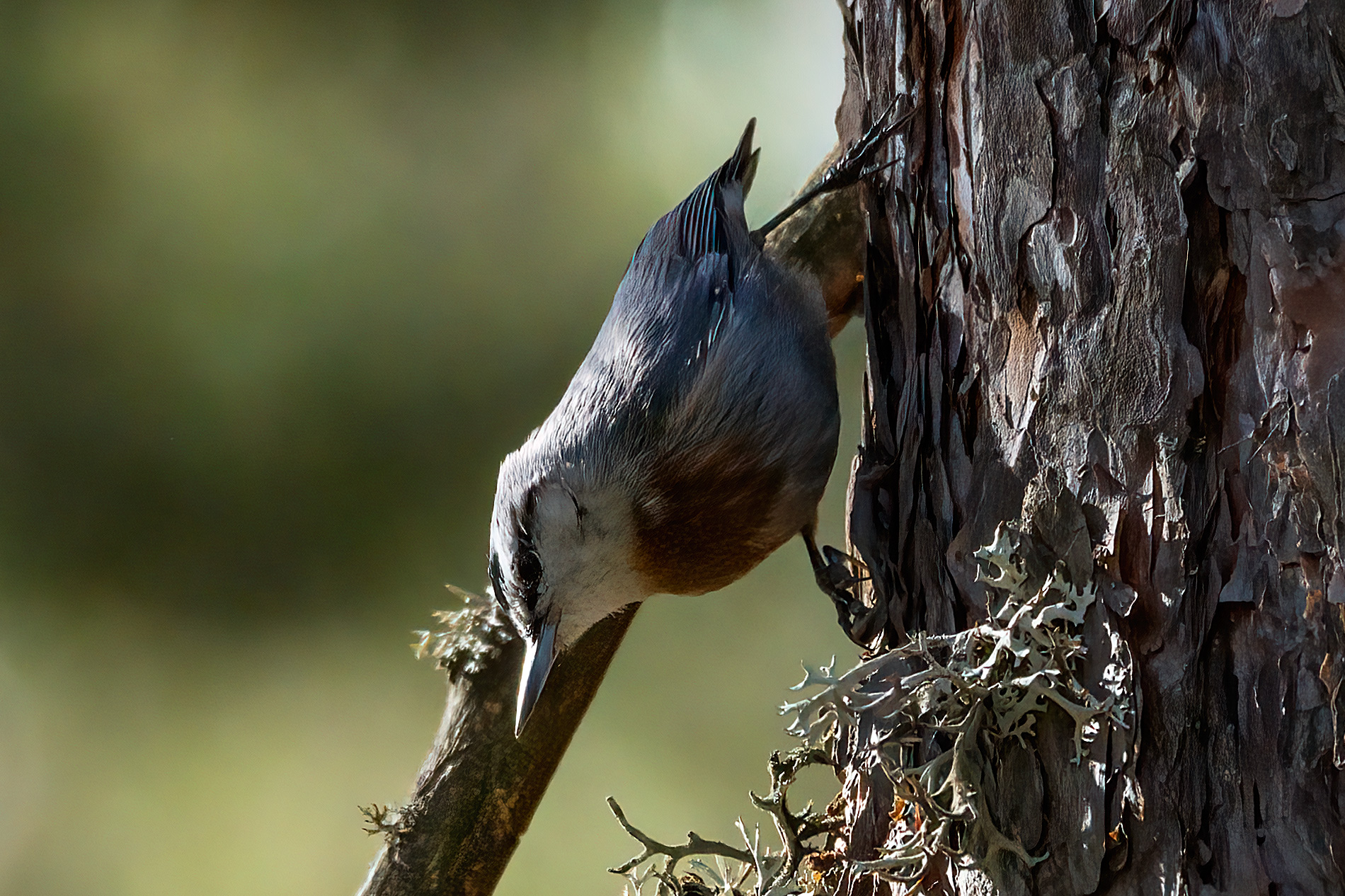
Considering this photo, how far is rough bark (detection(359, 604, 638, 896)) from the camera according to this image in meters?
1.56

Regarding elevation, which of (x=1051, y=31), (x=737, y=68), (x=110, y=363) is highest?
(x=737, y=68)

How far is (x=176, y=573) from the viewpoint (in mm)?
2316

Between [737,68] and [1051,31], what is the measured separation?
1586 millimetres

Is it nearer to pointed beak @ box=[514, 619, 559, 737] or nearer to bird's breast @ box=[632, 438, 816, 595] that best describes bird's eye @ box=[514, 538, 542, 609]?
pointed beak @ box=[514, 619, 559, 737]

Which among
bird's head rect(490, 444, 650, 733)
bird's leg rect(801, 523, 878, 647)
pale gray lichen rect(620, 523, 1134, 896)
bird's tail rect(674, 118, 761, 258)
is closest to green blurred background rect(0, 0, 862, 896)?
bird's tail rect(674, 118, 761, 258)

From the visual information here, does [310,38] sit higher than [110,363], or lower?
higher

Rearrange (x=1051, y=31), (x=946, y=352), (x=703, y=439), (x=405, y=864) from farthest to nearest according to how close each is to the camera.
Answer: (x=405, y=864) < (x=703, y=439) < (x=946, y=352) < (x=1051, y=31)

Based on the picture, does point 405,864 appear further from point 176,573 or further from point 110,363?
point 110,363

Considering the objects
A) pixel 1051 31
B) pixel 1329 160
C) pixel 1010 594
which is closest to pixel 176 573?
pixel 1010 594

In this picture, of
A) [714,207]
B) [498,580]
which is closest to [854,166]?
[714,207]

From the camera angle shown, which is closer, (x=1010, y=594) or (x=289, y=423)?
(x=1010, y=594)

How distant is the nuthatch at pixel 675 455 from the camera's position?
4.49 ft

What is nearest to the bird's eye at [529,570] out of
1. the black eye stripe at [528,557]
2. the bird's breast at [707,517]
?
the black eye stripe at [528,557]

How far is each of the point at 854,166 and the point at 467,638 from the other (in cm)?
101
